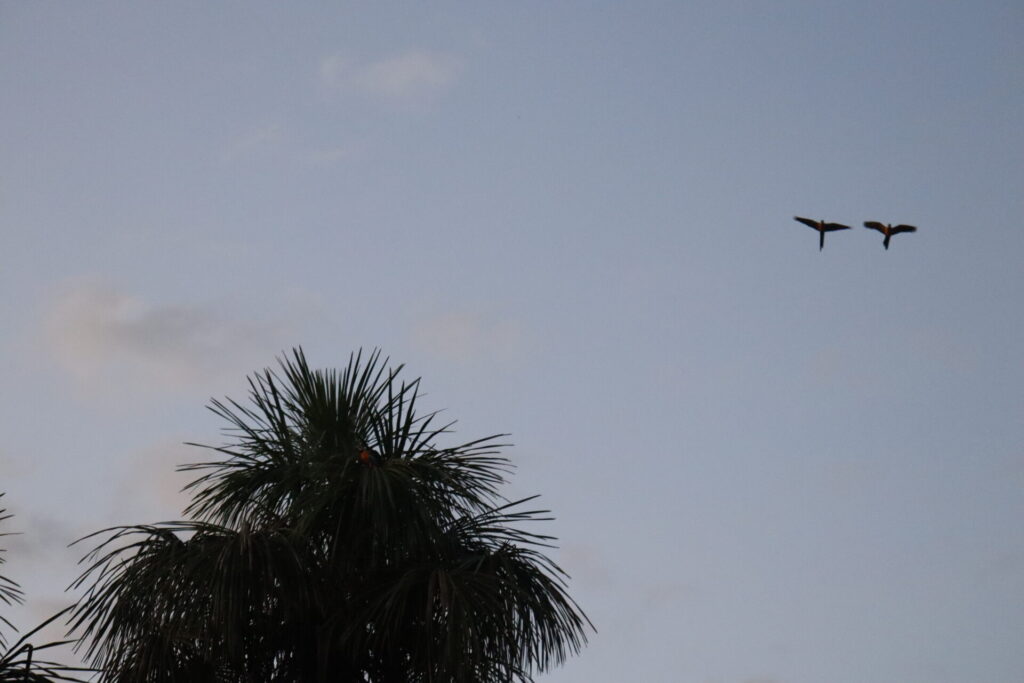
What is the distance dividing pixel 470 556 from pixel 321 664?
6.60 ft

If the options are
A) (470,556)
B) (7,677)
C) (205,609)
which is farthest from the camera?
(470,556)

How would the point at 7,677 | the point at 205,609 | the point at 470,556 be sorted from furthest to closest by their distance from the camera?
the point at 470,556 < the point at 205,609 < the point at 7,677

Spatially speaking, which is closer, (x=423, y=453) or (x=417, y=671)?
(x=417, y=671)

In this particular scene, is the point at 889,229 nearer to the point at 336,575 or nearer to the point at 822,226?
the point at 822,226

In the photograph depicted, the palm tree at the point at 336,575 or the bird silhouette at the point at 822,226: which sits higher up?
the bird silhouette at the point at 822,226

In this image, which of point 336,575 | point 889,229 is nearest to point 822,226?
point 889,229

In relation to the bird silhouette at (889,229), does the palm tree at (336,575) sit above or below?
below

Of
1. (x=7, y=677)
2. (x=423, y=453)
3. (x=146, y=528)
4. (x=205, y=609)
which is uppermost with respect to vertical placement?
Answer: (x=423, y=453)

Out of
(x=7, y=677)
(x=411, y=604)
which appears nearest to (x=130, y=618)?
(x=7, y=677)

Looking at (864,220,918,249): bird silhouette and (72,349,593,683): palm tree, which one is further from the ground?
(864,220,918,249): bird silhouette

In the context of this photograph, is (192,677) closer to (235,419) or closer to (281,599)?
(281,599)

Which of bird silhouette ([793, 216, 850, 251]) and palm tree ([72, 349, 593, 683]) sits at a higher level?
bird silhouette ([793, 216, 850, 251])

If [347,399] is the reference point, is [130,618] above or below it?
below

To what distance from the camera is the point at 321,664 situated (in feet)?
46.1
